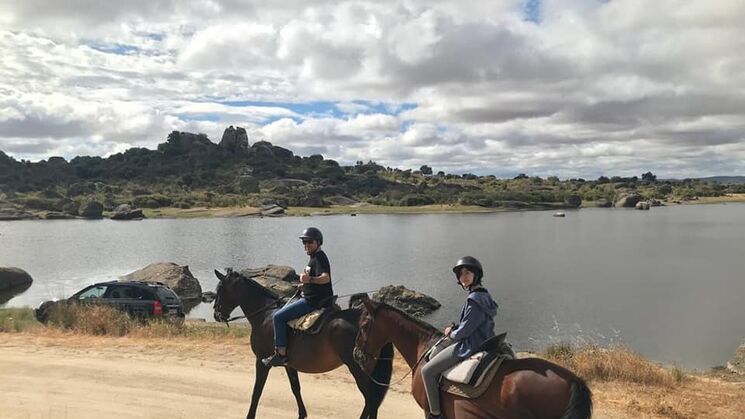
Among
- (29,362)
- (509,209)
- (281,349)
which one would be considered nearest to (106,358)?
(29,362)

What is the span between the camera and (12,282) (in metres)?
39.0

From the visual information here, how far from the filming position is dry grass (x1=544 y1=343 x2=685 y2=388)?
13.1 meters

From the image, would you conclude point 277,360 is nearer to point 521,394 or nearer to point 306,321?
point 306,321

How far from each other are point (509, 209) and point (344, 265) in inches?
3984

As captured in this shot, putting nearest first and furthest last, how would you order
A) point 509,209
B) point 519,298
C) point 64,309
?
point 64,309 → point 519,298 → point 509,209

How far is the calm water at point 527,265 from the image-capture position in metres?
26.7

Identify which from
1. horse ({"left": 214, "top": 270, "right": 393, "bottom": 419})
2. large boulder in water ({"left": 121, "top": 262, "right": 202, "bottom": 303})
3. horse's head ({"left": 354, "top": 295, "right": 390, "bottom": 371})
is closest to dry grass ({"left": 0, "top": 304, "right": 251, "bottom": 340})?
horse ({"left": 214, "top": 270, "right": 393, "bottom": 419})

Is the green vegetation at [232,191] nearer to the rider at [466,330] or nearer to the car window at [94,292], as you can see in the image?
the car window at [94,292]

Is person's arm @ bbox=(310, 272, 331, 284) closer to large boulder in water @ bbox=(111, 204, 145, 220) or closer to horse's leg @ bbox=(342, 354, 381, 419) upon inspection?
horse's leg @ bbox=(342, 354, 381, 419)

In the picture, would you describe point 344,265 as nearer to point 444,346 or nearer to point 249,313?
point 249,313

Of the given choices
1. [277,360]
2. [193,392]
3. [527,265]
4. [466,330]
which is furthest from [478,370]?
[527,265]

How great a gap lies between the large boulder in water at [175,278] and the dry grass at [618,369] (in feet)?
81.6

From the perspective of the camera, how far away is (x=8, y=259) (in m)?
54.1

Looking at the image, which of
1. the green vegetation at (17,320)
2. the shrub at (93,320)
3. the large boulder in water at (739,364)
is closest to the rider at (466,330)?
the shrub at (93,320)
